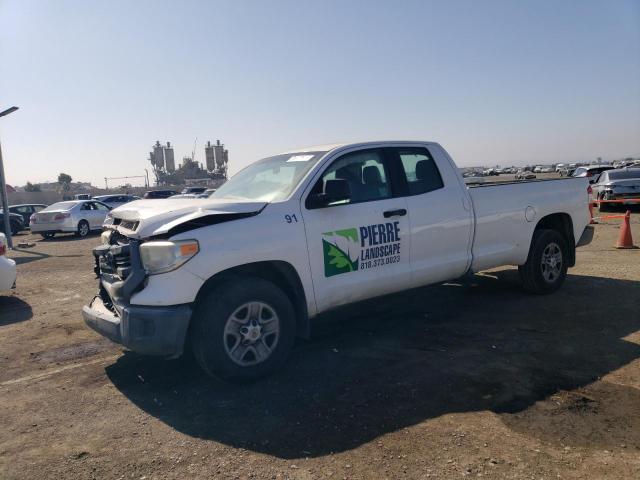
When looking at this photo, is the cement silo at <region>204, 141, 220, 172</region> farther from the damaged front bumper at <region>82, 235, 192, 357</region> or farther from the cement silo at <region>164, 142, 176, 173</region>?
the damaged front bumper at <region>82, 235, 192, 357</region>

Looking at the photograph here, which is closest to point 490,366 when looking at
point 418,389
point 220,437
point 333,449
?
point 418,389

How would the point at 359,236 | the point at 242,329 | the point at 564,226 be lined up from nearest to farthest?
the point at 242,329 < the point at 359,236 < the point at 564,226

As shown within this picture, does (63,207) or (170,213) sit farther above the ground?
(63,207)

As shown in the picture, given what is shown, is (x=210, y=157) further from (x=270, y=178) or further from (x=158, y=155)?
(x=270, y=178)

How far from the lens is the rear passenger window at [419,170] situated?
5.41 m

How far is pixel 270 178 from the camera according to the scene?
205 inches

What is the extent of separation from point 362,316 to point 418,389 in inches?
87.1

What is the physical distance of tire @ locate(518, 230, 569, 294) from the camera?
21.5 ft

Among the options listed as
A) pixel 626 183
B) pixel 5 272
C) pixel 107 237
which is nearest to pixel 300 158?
pixel 107 237

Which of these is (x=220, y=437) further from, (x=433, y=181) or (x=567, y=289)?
(x=567, y=289)

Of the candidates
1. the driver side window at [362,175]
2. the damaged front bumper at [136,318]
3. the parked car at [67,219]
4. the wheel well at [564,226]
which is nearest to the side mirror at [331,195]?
the driver side window at [362,175]

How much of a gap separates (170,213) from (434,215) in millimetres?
2691

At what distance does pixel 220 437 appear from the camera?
135 inches

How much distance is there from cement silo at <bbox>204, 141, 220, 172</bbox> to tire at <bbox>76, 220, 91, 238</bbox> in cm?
8600
